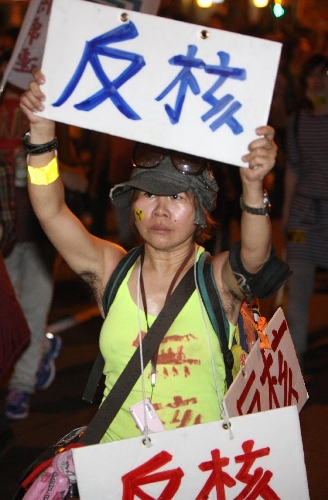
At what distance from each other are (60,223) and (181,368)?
655 mm

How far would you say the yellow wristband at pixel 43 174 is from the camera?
10.5 feet

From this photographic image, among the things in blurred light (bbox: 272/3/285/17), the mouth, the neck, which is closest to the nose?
the mouth

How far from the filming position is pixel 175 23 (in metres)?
2.86

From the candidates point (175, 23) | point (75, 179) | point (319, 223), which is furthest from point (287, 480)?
point (75, 179)

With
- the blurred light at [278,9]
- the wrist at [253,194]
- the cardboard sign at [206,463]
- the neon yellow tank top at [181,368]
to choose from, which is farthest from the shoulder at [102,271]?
the blurred light at [278,9]

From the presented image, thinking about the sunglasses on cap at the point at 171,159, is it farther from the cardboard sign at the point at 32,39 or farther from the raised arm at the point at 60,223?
the cardboard sign at the point at 32,39

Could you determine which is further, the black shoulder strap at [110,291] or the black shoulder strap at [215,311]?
the black shoulder strap at [110,291]

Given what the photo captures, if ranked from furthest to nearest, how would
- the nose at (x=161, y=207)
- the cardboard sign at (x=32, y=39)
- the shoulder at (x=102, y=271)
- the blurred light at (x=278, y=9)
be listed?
the cardboard sign at (x=32, y=39) < the blurred light at (x=278, y=9) < the shoulder at (x=102, y=271) < the nose at (x=161, y=207)

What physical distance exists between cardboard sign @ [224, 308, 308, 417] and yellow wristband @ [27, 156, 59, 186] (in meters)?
0.89

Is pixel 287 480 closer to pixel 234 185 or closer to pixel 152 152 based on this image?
pixel 152 152

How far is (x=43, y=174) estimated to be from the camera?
3.21m

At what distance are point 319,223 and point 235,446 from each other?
3.41 m

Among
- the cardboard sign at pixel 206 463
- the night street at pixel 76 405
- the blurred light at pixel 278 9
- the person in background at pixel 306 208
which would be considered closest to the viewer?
the cardboard sign at pixel 206 463

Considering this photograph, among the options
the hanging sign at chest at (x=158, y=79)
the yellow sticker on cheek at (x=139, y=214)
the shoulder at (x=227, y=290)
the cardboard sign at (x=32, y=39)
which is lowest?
the shoulder at (x=227, y=290)
